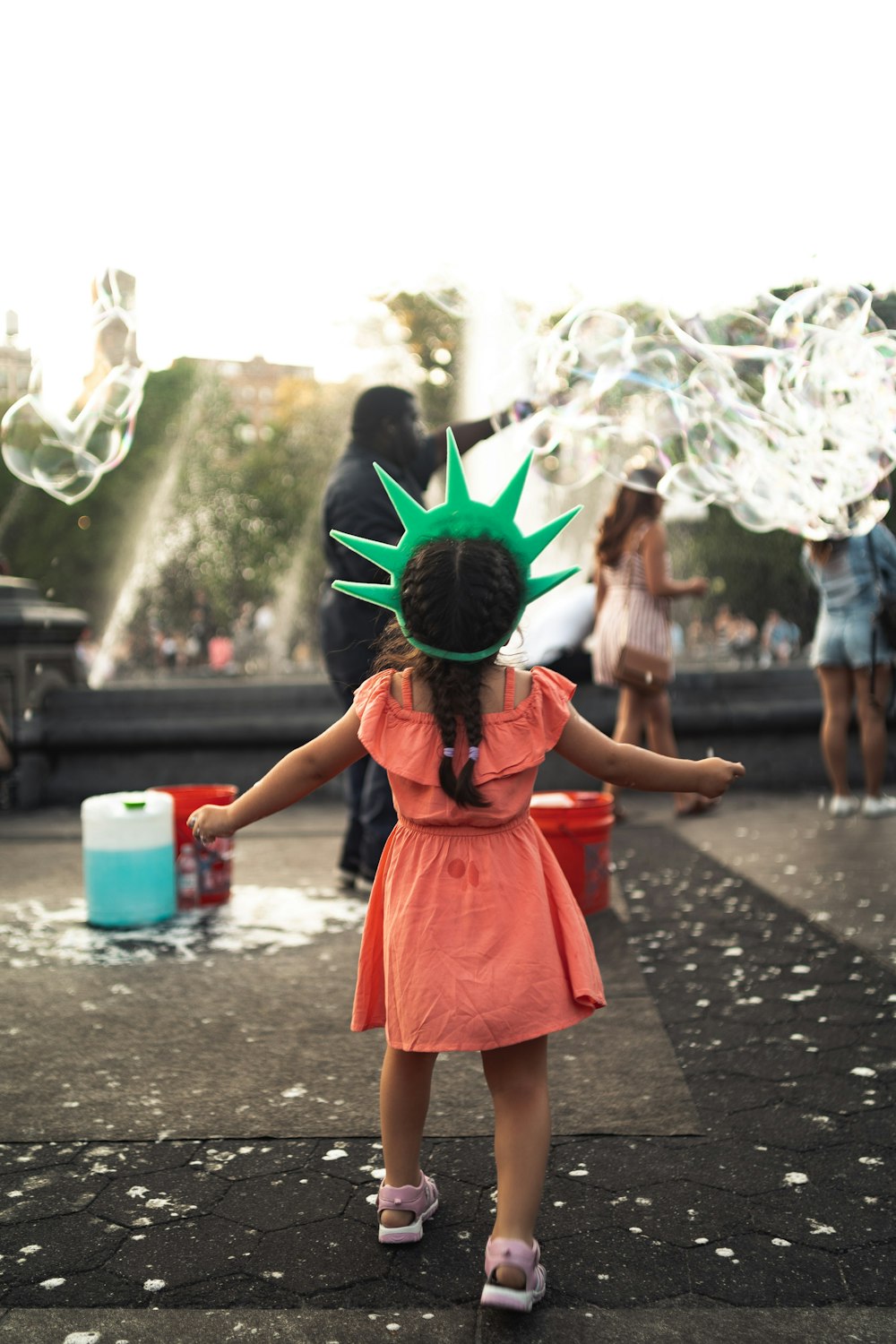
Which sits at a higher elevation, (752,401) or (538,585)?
(752,401)

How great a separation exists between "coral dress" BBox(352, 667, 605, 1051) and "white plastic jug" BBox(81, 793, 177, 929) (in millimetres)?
2664

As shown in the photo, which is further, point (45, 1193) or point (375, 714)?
point (45, 1193)

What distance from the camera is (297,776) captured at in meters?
2.68

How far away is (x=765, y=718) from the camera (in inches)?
351

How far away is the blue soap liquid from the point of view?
5156 mm

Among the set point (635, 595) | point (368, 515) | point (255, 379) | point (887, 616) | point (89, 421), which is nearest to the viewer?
point (368, 515)

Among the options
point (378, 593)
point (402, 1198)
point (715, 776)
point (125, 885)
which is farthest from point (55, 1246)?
point (125, 885)

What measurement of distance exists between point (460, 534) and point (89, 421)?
149 inches

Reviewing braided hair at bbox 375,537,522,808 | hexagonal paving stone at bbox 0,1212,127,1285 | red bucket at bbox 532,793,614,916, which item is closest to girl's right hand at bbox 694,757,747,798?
braided hair at bbox 375,537,522,808

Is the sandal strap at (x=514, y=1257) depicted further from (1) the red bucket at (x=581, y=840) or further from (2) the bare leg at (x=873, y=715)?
(2) the bare leg at (x=873, y=715)

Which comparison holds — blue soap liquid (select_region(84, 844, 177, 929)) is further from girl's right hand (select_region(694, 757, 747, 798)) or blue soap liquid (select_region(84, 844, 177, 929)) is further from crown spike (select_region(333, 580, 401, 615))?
girl's right hand (select_region(694, 757, 747, 798))

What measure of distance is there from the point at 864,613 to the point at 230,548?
109ft

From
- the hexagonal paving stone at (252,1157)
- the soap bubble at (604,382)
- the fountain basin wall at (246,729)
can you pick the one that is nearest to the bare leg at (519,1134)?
the hexagonal paving stone at (252,1157)

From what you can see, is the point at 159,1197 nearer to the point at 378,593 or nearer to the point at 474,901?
the point at 474,901
